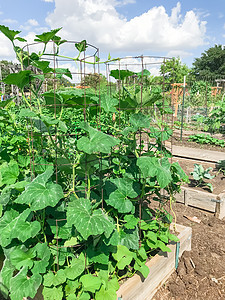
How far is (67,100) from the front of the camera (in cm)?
179

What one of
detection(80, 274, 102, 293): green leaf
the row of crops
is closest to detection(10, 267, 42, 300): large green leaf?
the row of crops

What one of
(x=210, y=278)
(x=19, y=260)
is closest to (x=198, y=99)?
(x=210, y=278)

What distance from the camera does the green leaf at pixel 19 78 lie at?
1567 millimetres

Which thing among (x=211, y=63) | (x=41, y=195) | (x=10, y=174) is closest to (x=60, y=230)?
(x=41, y=195)

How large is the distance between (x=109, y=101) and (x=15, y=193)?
1058mm

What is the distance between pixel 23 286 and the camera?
1.59m

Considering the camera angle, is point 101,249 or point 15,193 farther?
point 15,193

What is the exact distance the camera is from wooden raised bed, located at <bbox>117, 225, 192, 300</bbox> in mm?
1857

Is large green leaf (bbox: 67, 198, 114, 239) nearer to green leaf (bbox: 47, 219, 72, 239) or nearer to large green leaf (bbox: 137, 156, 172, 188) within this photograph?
green leaf (bbox: 47, 219, 72, 239)

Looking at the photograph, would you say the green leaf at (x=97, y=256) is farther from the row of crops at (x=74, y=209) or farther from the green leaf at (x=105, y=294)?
the green leaf at (x=105, y=294)

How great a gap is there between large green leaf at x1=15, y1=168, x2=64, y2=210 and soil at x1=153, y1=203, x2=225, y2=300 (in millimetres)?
1315

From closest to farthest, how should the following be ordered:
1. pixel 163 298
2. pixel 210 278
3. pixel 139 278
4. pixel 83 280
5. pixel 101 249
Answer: pixel 83 280, pixel 101 249, pixel 139 278, pixel 163 298, pixel 210 278

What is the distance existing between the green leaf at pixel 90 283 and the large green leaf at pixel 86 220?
1.16ft

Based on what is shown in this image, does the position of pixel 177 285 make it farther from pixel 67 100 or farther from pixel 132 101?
pixel 67 100
